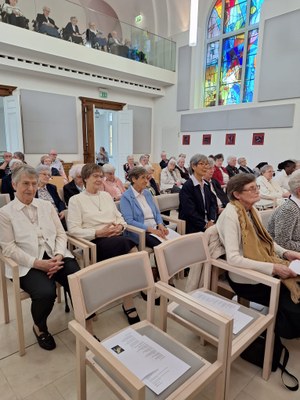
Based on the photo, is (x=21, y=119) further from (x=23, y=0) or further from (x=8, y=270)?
(x=8, y=270)

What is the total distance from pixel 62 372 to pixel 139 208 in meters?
1.40

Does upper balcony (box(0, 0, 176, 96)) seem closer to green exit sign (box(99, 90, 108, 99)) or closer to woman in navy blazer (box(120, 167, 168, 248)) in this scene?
green exit sign (box(99, 90, 108, 99))

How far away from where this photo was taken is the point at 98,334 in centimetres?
178

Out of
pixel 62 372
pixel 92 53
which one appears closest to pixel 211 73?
pixel 92 53

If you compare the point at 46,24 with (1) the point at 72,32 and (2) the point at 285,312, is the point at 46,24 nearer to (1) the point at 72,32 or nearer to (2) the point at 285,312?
(1) the point at 72,32

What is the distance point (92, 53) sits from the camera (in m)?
6.41

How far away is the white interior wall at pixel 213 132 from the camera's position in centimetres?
619

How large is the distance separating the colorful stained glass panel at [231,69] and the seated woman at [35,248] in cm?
705

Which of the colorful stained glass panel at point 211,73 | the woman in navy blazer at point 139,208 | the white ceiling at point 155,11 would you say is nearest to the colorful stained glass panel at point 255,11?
the colorful stained glass panel at point 211,73

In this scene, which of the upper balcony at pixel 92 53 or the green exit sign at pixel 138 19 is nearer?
the upper balcony at pixel 92 53

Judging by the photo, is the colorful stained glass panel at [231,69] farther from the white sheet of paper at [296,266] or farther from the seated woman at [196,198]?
the white sheet of paper at [296,266]

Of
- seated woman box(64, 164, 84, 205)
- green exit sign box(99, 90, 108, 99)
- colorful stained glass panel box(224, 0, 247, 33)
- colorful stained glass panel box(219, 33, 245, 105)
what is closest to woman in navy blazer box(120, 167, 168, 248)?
seated woman box(64, 164, 84, 205)

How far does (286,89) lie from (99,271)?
22.2 feet

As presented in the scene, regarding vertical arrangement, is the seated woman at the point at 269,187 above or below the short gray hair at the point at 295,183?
below
